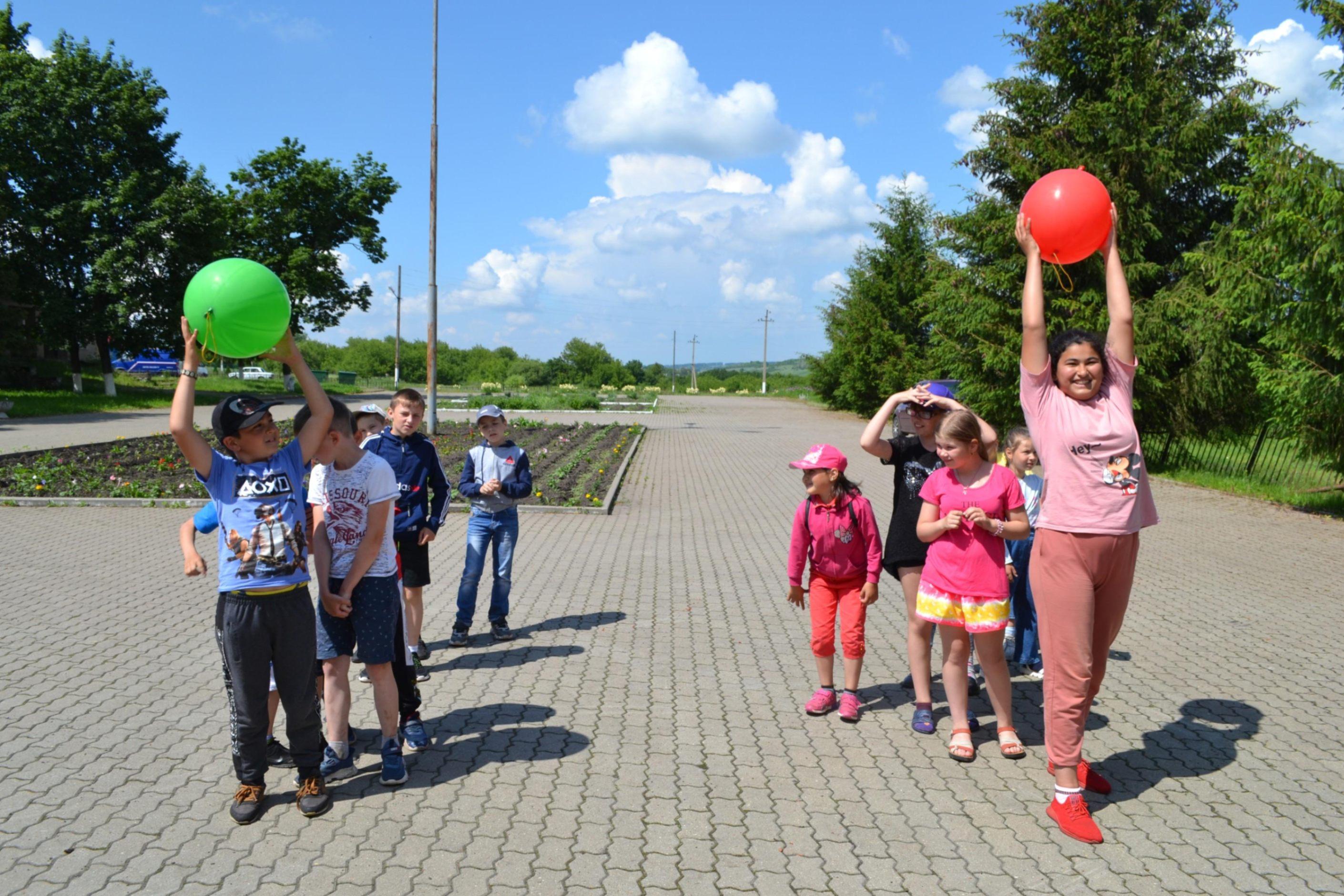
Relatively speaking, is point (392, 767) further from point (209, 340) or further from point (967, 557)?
point (967, 557)

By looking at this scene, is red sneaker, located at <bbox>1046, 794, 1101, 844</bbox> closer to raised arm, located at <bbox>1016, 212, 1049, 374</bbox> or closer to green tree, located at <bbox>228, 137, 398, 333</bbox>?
raised arm, located at <bbox>1016, 212, 1049, 374</bbox>

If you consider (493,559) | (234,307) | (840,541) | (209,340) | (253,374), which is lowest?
(493,559)

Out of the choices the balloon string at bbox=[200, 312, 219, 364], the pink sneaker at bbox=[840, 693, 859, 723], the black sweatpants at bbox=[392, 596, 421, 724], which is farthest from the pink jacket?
the balloon string at bbox=[200, 312, 219, 364]

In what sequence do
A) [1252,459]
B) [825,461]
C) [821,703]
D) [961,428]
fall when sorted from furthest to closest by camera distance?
1. [1252,459]
2. [821,703]
3. [825,461]
4. [961,428]

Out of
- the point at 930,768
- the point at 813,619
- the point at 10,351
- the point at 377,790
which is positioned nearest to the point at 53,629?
the point at 377,790

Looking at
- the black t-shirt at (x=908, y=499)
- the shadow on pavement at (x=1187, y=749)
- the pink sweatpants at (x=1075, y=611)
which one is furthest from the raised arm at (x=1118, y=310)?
the shadow on pavement at (x=1187, y=749)

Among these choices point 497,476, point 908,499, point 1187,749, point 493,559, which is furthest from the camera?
point 493,559

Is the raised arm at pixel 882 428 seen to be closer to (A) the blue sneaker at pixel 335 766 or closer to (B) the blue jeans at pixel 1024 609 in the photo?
(B) the blue jeans at pixel 1024 609

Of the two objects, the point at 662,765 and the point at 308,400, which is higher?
the point at 308,400

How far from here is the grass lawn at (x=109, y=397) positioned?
28891mm

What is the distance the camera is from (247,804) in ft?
12.2

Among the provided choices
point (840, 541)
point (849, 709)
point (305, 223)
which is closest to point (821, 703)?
point (849, 709)

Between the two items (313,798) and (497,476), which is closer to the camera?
(313,798)

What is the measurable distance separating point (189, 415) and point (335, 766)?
1693mm
